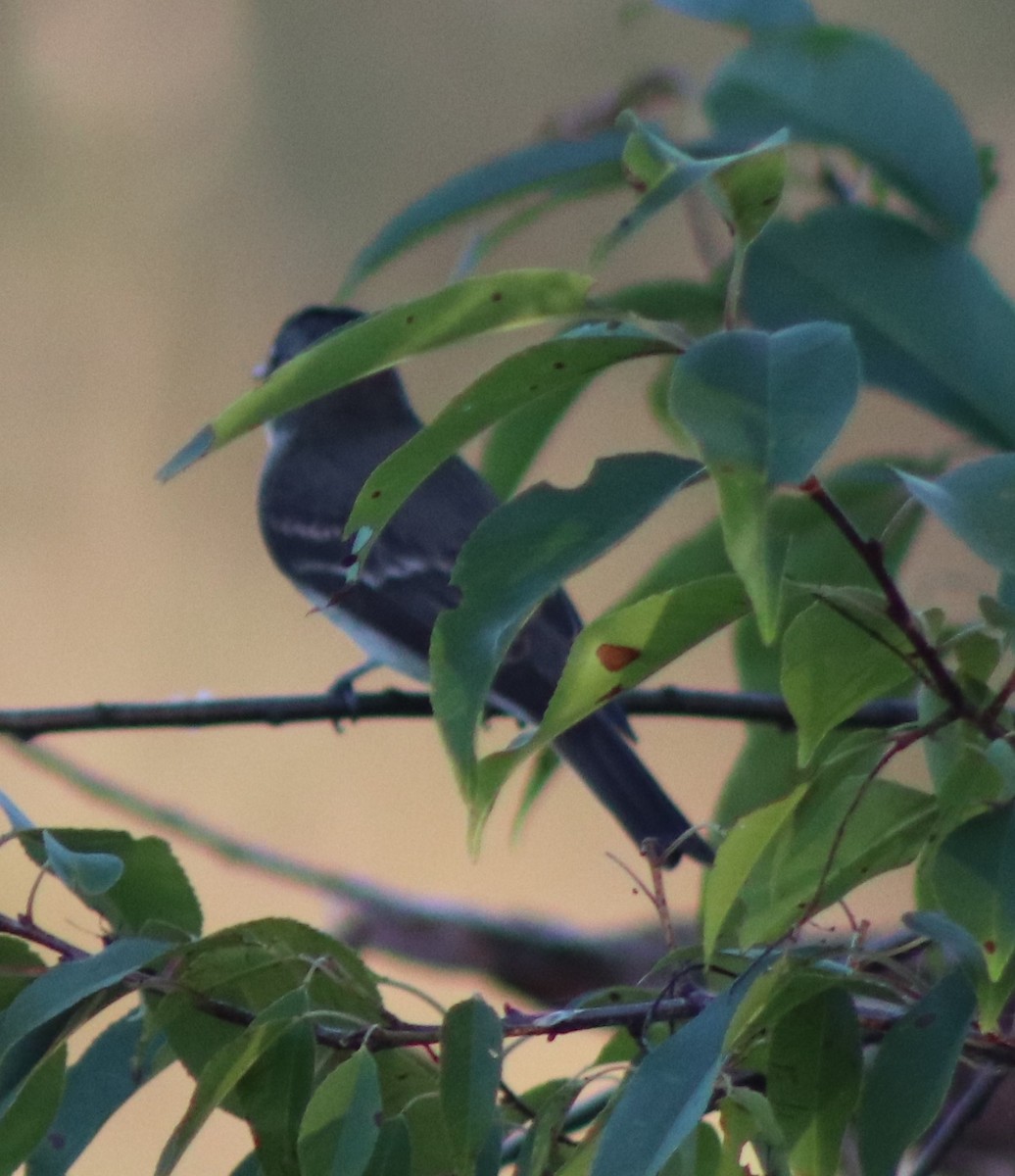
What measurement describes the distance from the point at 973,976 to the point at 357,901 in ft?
4.02

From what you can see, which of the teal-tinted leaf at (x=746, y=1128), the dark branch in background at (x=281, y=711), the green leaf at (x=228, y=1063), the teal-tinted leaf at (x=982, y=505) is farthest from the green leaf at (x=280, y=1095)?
the dark branch in background at (x=281, y=711)

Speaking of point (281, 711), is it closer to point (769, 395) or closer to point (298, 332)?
point (769, 395)

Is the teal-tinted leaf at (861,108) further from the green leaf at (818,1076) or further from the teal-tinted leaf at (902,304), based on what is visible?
the green leaf at (818,1076)

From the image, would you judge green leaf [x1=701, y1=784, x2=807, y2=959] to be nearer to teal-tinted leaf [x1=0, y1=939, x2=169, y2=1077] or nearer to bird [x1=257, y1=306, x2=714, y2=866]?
teal-tinted leaf [x1=0, y1=939, x2=169, y2=1077]

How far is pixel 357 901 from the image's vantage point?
1.62 metres

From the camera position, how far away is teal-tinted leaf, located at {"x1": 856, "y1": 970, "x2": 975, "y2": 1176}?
0.43 m

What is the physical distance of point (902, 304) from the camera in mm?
811

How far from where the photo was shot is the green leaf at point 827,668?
0.44 metres

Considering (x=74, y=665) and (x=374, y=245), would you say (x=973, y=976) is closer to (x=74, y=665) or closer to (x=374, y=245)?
(x=374, y=245)

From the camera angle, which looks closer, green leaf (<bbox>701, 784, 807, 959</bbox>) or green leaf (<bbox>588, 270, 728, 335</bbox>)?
green leaf (<bbox>701, 784, 807, 959</bbox>)

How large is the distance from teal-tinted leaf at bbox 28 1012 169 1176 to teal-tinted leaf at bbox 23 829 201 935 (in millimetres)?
31

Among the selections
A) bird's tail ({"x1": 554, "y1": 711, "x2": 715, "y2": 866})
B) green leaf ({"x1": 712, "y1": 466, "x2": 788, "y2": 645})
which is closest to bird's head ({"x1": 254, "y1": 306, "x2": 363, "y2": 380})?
bird's tail ({"x1": 554, "y1": 711, "x2": 715, "y2": 866})

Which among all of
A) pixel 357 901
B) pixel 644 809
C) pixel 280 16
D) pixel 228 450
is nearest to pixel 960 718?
pixel 644 809

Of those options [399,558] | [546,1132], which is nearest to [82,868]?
[546,1132]
